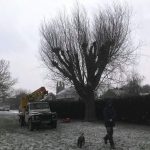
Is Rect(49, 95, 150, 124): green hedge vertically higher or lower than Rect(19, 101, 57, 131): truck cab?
higher

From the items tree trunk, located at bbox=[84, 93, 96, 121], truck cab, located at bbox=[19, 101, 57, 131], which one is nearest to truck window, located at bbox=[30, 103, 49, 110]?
truck cab, located at bbox=[19, 101, 57, 131]

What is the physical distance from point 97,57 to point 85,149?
69.6 ft

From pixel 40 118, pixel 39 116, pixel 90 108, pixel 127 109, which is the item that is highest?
pixel 90 108

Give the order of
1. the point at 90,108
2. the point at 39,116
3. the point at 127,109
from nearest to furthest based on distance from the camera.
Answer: the point at 39,116 → the point at 127,109 → the point at 90,108

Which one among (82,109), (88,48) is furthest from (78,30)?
(82,109)

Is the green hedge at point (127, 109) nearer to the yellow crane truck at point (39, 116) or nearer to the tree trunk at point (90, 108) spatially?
the tree trunk at point (90, 108)

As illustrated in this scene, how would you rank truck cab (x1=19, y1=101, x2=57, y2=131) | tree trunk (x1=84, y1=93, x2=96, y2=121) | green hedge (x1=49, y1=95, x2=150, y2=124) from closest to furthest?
truck cab (x1=19, y1=101, x2=57, y2=131)
green hedge (x1=49, y1=95, x2=150, y2=124)
tree trunk (x1=84, y1=93, x2=96, y2=121)

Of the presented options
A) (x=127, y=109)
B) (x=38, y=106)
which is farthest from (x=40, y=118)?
(x=127, y=109)

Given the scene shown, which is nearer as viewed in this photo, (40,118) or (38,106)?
(40,118)

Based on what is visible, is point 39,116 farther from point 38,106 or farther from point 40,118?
point 38,106

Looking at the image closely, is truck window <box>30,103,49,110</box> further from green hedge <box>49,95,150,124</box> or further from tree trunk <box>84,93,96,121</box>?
tree trunk <box>84,93,96,121</box>

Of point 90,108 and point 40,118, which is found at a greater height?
point 90,108

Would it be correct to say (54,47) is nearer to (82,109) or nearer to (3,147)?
(82,109)

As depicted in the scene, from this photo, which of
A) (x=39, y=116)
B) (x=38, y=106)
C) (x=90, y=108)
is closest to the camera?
(x=39, y=116)
